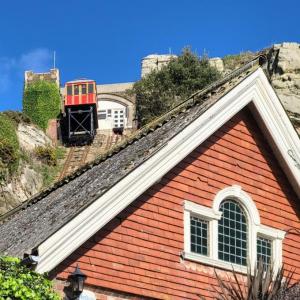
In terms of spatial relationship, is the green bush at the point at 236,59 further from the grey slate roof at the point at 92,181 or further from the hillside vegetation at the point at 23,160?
the grey slate roof at the point at 92,181

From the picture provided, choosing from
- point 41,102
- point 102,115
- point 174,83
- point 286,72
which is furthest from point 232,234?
point 102,115

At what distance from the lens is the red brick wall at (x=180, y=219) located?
14.6 metres

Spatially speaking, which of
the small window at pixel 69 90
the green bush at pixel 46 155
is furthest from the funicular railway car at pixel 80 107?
the green bush at pixel 46 155

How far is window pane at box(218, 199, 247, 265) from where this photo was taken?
1652 cm

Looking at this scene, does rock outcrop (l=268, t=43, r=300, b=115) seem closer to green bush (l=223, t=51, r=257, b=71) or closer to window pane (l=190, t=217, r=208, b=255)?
green bush (l=223, t=51, r=257, b=71)

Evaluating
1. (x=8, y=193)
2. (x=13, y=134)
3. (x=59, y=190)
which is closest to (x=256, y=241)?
(x=59, y=190)

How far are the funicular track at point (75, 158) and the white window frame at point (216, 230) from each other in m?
41.5

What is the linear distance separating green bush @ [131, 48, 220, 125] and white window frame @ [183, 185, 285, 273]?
147ft

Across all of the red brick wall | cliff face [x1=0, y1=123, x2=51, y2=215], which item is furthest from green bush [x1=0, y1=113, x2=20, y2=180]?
the red brick wall

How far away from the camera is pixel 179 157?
15.6 m

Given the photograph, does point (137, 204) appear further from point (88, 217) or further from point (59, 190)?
point (59, 190)

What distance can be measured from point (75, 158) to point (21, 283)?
5136 centimetres

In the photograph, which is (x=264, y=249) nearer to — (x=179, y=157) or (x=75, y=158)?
(x=179, y=157)

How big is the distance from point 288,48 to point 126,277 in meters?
49.0
